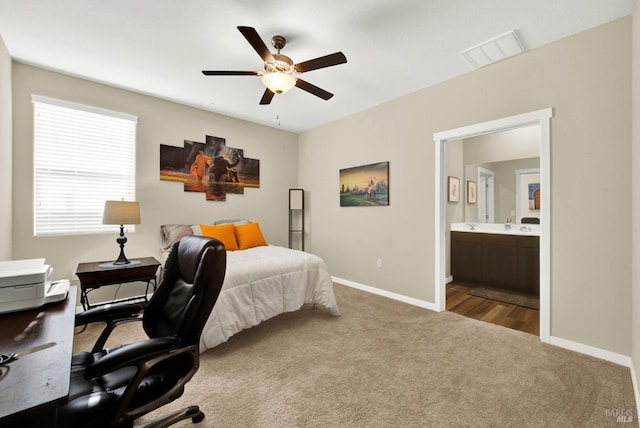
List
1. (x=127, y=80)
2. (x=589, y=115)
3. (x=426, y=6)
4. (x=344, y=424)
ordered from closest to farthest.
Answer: (x=344, y=424) → (x=426, y=6) → (x=589, y=115) → (x=127, y=80)

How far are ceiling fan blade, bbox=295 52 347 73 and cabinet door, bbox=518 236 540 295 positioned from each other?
358cm

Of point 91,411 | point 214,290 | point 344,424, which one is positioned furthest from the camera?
point 344,424

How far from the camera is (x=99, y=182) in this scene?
10.5 ft

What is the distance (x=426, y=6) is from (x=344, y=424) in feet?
9.24

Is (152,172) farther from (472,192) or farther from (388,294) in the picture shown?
(472,192)

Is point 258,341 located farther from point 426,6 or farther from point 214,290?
point 426,6

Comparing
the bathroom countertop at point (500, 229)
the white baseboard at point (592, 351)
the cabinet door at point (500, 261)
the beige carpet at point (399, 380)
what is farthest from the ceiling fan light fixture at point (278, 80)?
the cabinet door at point (500, 261)

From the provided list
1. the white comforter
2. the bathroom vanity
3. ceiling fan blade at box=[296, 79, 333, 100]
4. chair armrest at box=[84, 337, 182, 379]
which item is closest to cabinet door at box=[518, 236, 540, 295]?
the bathroom vanity

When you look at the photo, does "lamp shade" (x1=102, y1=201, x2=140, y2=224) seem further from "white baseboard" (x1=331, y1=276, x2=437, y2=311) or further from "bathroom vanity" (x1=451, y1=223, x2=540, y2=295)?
"bathroom vanity" (x1=451, y1=223, x2=540, y2=295)

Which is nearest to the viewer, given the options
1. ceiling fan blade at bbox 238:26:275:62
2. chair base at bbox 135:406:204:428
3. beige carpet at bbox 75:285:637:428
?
chair base at bbox 135:406:204:428

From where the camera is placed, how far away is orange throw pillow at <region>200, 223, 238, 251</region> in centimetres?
342

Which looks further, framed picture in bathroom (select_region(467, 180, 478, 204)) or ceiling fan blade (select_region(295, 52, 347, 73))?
framed picture in bathroom (select_region(467, 180, 478, 204))

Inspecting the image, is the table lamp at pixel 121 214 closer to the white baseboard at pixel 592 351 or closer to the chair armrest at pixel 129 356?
the chair armrest at pixel 129 356

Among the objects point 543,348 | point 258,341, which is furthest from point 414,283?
point 258,341
